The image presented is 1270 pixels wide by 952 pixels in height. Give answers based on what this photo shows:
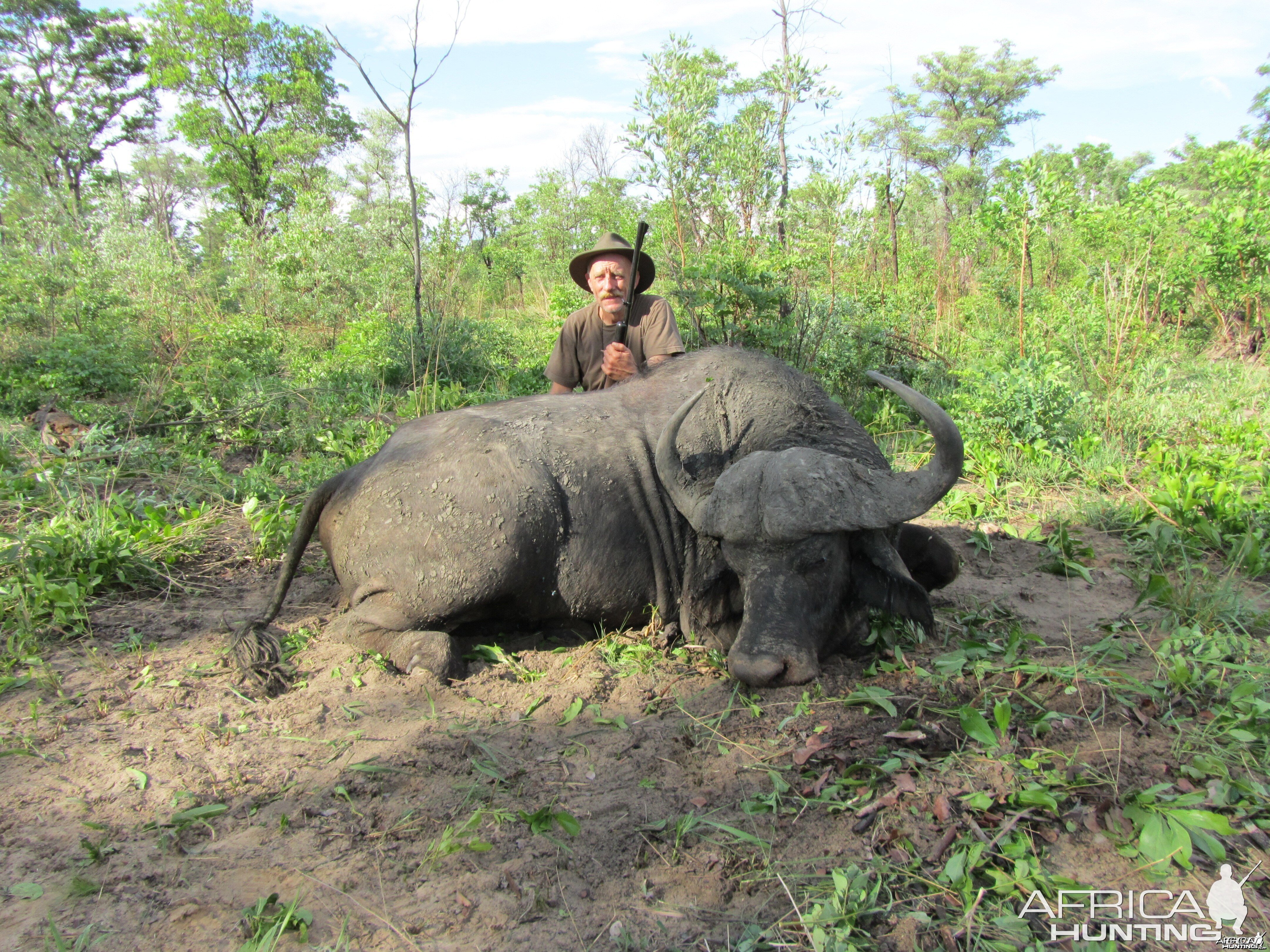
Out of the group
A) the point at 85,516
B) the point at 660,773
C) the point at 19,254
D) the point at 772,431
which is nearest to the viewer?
the point at 660,773

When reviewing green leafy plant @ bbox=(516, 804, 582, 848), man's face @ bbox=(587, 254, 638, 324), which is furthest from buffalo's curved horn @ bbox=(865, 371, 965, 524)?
man's face @ bbox=(587, 254, 638, 324)

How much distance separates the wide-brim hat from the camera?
5.61 meters

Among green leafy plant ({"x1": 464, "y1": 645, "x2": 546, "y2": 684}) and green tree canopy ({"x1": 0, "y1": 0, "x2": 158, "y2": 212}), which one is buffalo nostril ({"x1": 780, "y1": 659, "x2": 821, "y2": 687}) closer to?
green leafy plant ({"x1": 464, "y1": 645, "x2": 546, "y2": 684})

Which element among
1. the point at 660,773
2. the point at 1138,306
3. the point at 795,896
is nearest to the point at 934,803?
the point at 795,896

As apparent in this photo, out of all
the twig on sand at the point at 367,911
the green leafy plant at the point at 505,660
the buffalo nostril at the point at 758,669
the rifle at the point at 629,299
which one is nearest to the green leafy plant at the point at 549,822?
the twig on sand at the point at 367,911

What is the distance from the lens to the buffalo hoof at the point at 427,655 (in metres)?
3.24

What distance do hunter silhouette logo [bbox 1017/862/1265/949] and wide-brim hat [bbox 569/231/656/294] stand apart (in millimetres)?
4380

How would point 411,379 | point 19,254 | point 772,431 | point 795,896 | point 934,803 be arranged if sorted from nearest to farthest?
point 795,896, point 934,803, point 772,431, point 411,379, point 19,254

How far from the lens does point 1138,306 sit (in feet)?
22.5

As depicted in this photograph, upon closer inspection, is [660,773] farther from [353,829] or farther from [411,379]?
[411,379]

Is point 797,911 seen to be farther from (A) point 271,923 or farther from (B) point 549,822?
(A) point 271,923

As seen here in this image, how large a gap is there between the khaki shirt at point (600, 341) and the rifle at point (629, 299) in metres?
0.06

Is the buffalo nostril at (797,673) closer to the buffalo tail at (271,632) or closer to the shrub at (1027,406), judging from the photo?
the buffalo tail at (271,632)

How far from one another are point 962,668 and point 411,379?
6699 millimetres
